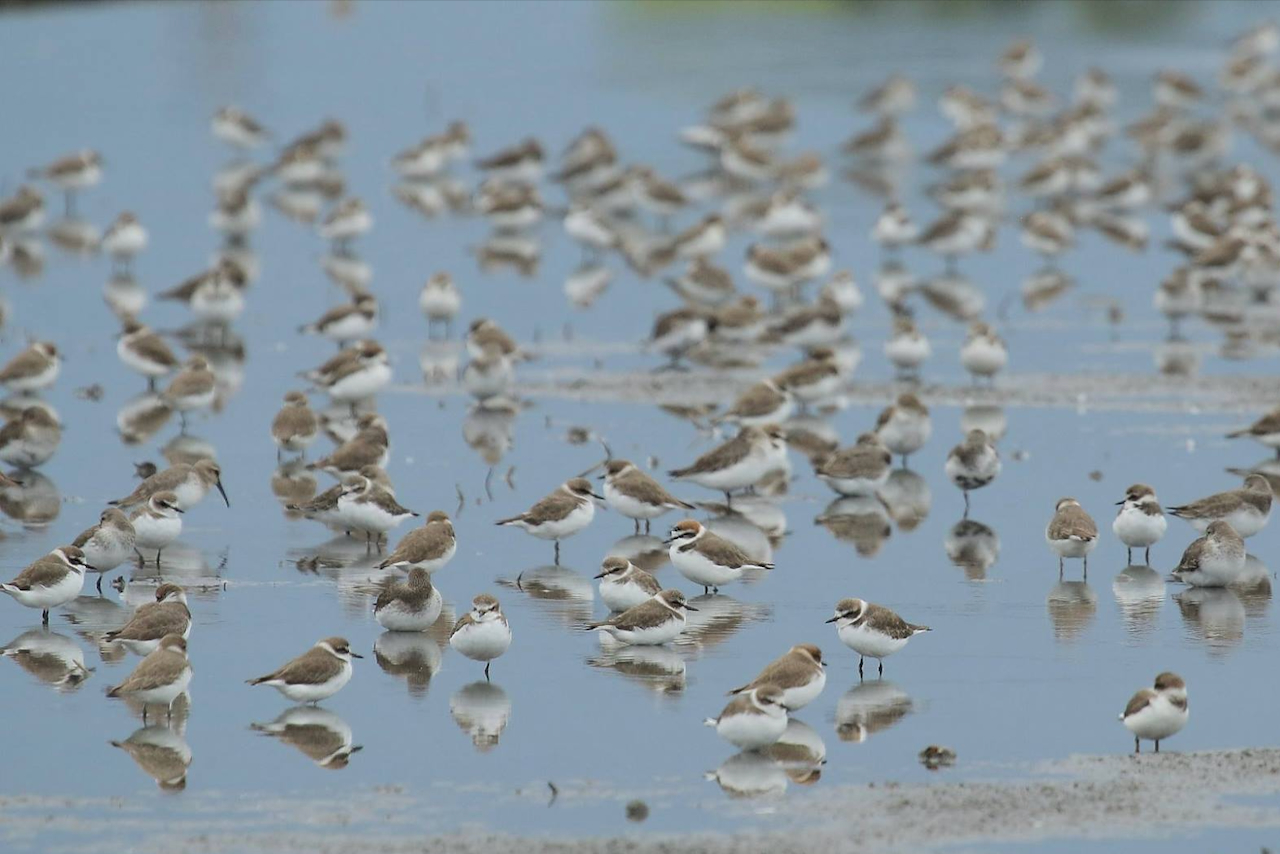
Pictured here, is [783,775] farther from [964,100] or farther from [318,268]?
[964,100]

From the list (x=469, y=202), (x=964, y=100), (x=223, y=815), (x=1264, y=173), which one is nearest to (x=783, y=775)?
(x=223, y=815)

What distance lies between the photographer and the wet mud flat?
10.5 m

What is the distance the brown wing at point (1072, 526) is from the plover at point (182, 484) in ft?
22.9

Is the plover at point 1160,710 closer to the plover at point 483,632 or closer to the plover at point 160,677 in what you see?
the plover at point 483,632

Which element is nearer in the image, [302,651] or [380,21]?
[302,651]

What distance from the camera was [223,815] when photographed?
10930mm

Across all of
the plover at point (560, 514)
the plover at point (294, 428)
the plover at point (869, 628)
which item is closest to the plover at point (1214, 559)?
the plover at point (869, 628)

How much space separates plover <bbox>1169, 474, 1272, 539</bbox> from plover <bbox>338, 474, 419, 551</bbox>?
20.7 ft

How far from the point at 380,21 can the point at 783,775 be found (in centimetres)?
6541

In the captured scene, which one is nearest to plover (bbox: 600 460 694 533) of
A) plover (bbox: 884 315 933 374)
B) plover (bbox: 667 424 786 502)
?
plover (bbox: 667 424 786 502)

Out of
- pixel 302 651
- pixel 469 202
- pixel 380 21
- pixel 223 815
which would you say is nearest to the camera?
pixel 223 815

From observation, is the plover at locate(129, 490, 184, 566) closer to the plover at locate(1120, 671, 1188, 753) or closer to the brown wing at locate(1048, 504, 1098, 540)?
the brown wing at locate(1048, 504, 1098, 540)

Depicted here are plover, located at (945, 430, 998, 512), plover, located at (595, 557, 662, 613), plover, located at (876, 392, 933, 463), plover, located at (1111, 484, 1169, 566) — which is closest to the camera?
plover, located at (595, 557, 662, 613)

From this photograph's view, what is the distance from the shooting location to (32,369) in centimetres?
2245
